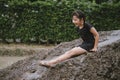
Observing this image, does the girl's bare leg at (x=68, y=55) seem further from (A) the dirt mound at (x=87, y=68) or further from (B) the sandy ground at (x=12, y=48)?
(B) the sandy ground at (x=12, y=48)

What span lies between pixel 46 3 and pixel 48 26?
858 millimetres

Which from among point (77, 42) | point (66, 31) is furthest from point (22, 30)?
point (77, 42)

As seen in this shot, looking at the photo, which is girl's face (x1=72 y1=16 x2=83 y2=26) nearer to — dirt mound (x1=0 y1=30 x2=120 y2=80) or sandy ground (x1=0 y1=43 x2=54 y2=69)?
dirt mound (x1=0 y1=30 x2=120 y2=80)

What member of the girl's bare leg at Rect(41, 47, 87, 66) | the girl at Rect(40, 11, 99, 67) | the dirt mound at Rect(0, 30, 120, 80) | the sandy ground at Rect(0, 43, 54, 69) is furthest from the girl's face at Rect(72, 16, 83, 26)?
the sandy ground at Rect(0, 43, 54, 69)

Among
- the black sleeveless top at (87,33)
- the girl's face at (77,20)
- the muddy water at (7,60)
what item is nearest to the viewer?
the girl's face at (77,20)

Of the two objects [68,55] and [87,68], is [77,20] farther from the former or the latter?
[87,68]

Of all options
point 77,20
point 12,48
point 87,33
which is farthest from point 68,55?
point 12,48

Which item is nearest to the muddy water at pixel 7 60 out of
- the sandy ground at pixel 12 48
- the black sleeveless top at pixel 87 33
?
the sandy ground at pixel 12 48

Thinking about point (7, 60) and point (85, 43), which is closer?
point (85, 43)

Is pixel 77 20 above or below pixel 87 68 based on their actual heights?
above

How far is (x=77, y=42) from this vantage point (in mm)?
8555

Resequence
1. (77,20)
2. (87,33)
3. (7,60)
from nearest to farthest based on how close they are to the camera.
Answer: (77,20) < (87,33) < (7,60)

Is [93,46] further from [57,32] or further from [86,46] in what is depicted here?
[57,32]

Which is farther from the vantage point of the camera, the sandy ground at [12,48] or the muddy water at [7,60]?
the sandy ground at [12,48]
